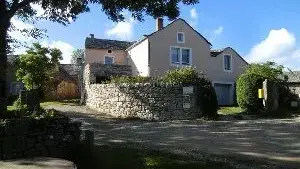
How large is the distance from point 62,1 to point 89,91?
1743 centimetres

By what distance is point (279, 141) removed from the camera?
14461mm

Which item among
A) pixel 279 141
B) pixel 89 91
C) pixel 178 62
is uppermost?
pixel 178 62

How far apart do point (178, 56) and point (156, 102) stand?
13.9 meters

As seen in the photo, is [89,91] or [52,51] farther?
[52,51]

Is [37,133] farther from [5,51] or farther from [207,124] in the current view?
[207,124]

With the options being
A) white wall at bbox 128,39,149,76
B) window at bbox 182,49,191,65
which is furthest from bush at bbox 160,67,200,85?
window at bbox 182,49,191,65

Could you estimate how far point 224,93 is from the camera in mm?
38906

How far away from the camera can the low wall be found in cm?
2373

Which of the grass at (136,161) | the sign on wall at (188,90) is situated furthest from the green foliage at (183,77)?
the grass at (136,161)

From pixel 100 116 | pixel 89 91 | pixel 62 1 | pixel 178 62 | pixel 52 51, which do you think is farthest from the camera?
pixel 52 51

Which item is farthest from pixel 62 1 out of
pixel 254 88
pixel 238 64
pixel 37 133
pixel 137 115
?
pixel 238 64

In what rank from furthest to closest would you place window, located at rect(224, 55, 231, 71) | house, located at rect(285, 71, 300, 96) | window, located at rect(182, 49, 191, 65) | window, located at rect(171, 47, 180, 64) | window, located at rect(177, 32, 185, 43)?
1. house, located at rect(285, 71, 300, 96)
2. window, located at rect(224, 55, 231, 71)
3. window, located at rect(182, 49, 191, 65)
4. window, located at rect(177, 32, 185, 43)
5. window, located at rect(171, 47, 180, 64)

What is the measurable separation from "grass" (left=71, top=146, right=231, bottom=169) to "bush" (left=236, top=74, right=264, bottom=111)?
15703 mm

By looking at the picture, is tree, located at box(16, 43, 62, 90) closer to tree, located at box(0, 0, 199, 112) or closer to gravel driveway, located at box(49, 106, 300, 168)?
gravel driveway, located at box(49, 106, 300, 168)
